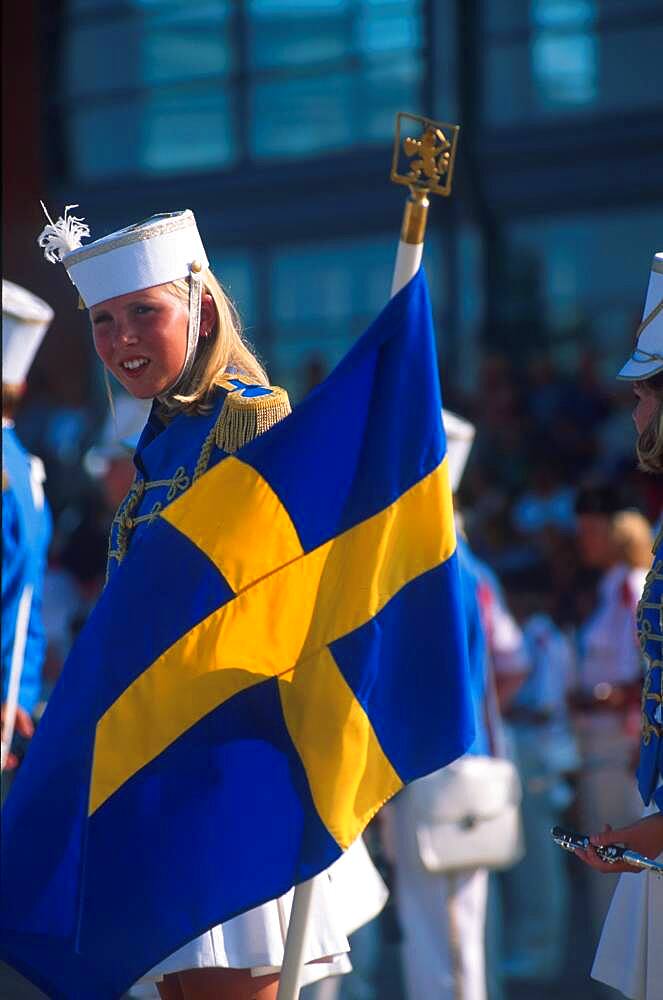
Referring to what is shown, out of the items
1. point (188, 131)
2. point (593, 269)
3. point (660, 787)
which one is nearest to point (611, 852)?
point (660, 787)

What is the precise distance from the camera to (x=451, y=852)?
5.55 meters

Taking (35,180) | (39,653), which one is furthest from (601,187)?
(39,653)

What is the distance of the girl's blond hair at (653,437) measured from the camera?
9.95ft

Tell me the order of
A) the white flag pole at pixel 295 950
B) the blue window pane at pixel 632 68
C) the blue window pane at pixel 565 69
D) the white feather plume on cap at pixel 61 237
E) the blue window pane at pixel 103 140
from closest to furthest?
the white flag pole at pixel 295 950
the white feather plume on cap at pixel 61 237
the blue window pane at pixel 632 68
the blue window pane at pixel 565 69
the blue window pane at pixel 103 140

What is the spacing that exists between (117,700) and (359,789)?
0.41 metres

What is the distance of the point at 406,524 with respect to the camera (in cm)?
292

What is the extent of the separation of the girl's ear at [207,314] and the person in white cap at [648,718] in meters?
0.71

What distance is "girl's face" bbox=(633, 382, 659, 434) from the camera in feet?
10.1

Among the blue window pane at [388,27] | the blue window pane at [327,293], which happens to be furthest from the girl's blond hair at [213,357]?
the blue window pane at [388,27]

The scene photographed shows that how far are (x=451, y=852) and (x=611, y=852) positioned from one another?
9.04 ft

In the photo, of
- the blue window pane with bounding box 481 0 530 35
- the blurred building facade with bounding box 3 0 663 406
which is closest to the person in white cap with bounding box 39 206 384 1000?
the blurred building facade with bounding box 3 0 663 406

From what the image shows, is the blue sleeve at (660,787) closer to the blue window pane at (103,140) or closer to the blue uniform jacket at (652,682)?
the blue uniform jacket at (652,682)

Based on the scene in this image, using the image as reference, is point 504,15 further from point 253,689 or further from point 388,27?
point 253,689

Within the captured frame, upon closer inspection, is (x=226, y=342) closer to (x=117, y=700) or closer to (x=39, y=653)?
(x=117, y=700)
